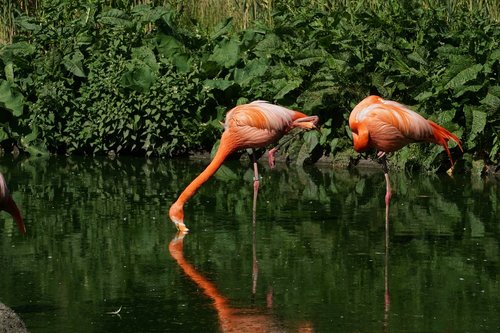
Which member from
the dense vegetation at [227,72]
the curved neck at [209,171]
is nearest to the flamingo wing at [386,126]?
the curved neck at [209,171]

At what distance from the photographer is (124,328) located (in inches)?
243

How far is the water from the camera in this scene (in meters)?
6.45

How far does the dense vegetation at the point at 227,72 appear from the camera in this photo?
12.1 metres

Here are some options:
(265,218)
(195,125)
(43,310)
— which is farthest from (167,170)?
(43,310)

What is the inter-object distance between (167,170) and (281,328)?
21.0ft

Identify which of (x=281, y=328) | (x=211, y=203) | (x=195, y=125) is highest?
(x=195, y=125)

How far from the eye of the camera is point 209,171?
30.3 feet

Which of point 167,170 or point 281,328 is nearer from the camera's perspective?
point 281,328

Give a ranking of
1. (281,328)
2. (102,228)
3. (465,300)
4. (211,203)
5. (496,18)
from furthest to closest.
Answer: (496,18) < (211,203) < (102,228) < (465,300) < (281,328)

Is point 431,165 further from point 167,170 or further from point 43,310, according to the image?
point 43,310

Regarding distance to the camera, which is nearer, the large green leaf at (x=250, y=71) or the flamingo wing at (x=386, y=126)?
the flamingo wing at (x=386, y=126)

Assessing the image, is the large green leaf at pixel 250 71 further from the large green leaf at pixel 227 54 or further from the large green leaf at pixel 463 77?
the large green leaf at pixel 463 77

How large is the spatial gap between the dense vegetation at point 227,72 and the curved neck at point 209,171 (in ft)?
10.0

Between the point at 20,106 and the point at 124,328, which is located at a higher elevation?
the point at 20,106
